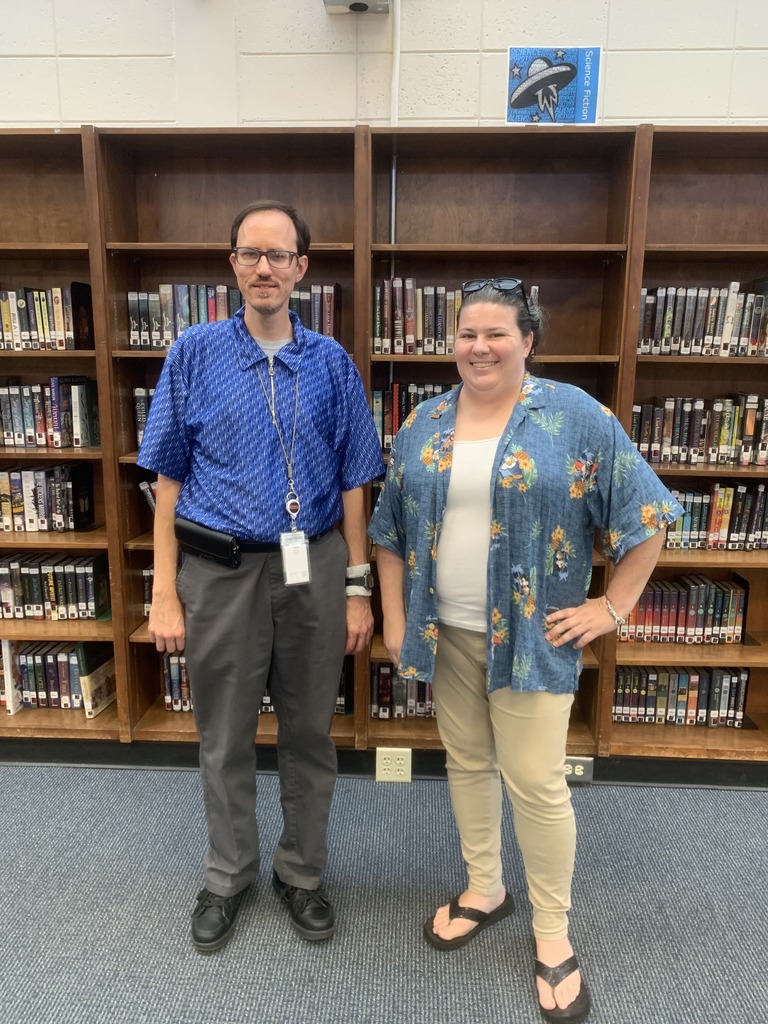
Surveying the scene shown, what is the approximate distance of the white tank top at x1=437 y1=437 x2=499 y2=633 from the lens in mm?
1370

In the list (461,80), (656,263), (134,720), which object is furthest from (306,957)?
(461,80)

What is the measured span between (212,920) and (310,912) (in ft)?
0.79

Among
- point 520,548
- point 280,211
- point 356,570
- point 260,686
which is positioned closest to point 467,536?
point 520,548

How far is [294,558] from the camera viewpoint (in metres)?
1.51

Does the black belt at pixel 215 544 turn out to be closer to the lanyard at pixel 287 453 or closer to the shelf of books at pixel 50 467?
the lanyard at pixel 287 453

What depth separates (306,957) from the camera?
5.39 feet

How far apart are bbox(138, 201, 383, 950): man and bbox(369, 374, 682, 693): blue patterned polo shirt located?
0.27m

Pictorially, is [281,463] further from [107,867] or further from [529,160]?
[529,160]

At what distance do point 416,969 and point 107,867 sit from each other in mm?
938

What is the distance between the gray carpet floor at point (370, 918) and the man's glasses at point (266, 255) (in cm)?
162

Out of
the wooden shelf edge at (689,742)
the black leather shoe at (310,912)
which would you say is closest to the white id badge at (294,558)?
the black leather shoe at (310,912)

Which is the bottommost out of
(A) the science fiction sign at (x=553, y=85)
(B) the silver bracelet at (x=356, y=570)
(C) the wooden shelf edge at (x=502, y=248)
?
(B) the silver bracelet at (x=356, y=570)

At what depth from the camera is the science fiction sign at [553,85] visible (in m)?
2.24

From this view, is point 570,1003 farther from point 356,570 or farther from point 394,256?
point 394,256
